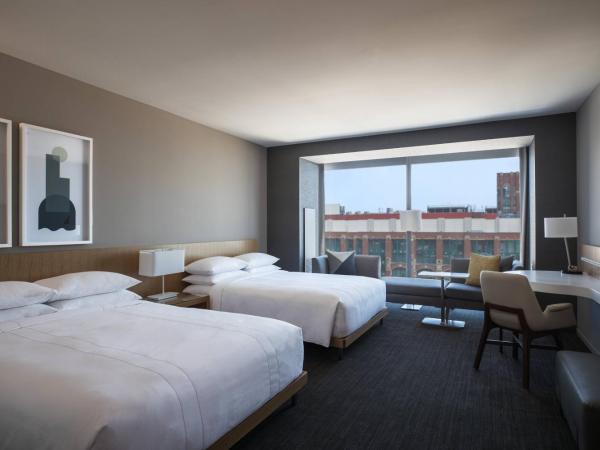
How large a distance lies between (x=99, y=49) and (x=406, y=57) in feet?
7.50

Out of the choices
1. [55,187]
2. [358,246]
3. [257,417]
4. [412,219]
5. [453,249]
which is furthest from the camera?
[358,246]

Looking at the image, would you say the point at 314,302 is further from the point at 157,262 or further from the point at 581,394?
the point at 581,394

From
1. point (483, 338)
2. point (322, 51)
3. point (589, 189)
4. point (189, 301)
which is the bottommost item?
point (483, 338)

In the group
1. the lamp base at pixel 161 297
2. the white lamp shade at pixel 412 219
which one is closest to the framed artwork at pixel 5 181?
the lamp base at pixel 161 297

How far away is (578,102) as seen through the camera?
12.3ft

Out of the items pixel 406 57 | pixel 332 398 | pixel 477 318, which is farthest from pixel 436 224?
pixel 332 398

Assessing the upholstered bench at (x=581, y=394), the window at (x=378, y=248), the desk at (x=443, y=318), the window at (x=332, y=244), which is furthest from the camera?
the window at (x=332, y=244)

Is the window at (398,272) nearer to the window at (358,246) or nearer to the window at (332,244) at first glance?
the window at (358,246)

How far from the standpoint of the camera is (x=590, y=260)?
339 cm

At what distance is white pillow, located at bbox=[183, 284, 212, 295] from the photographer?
3.88 m

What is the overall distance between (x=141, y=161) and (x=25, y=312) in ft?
6.09

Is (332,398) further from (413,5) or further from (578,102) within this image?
(578,102)

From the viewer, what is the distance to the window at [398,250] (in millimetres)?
5895

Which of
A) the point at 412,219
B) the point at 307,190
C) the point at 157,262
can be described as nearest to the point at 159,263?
the point at 157,262
